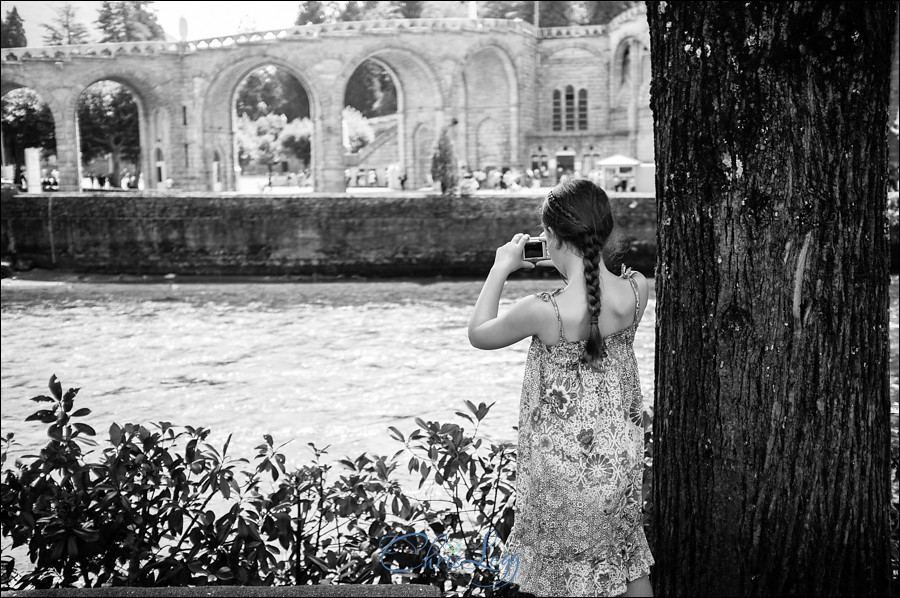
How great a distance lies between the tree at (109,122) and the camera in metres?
46.8

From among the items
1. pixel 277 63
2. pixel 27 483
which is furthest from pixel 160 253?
pixel 27 483

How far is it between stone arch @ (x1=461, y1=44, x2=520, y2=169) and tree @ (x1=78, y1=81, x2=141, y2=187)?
57.1ft

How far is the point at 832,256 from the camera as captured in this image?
2525 millimetres

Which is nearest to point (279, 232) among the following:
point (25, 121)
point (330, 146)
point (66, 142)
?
point (330, 146)

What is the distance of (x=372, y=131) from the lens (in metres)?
54.8

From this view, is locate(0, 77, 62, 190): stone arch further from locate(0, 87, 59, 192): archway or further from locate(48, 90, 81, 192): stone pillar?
locate(0, 87, 59, 192): archway

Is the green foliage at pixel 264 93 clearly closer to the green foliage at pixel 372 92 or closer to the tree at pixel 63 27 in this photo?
the green foliage at pixel 372 92

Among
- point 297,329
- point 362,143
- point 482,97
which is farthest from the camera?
point 362,143

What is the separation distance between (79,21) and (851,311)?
1713 cm

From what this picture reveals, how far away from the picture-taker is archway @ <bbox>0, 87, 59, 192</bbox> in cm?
3978

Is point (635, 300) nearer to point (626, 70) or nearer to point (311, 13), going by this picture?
point (626, 70)

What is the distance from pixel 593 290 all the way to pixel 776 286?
1.62 feet

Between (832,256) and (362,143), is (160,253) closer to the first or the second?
(832,256)

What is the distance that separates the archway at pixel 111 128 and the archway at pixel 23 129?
2748 mm
